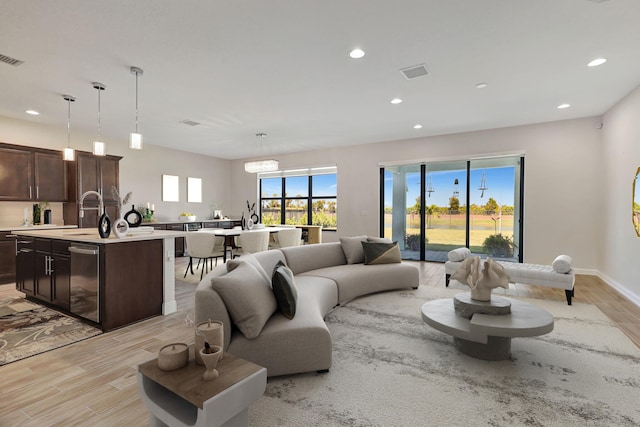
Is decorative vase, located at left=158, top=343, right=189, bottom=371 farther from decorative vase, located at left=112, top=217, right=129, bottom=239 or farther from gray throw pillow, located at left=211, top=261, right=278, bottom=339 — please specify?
decorative vase, located at left=112, top=217, right=129, bottom=239

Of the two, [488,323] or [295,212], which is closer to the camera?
[488,323]

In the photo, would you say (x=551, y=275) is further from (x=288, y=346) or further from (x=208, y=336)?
(x=208, y=336)

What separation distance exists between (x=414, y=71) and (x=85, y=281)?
14.0 ft

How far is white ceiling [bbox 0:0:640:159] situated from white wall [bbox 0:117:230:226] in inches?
14.8

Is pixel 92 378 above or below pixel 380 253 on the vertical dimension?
below

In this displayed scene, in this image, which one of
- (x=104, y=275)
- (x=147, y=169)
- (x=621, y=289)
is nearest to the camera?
(x=104, y=275)

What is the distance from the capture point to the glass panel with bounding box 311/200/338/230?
8.33 metres

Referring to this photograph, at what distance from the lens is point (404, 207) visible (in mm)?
7445

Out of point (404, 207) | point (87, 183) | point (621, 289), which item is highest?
point (87, 183)

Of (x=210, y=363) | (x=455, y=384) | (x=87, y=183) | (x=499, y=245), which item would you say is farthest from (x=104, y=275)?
(x=499, y=245)

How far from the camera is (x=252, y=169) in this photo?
701 centimetres

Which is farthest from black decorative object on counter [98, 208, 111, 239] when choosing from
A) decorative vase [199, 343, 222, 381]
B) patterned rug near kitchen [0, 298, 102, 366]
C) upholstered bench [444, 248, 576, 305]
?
upholstered bench [444, 248, 576, 305]

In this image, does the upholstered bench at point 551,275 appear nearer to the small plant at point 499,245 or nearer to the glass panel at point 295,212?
the small plant at point 499,245

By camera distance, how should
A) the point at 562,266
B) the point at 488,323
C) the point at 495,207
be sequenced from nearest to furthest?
the point at 488,323 < the point at 562,266 < the point at 495,207
